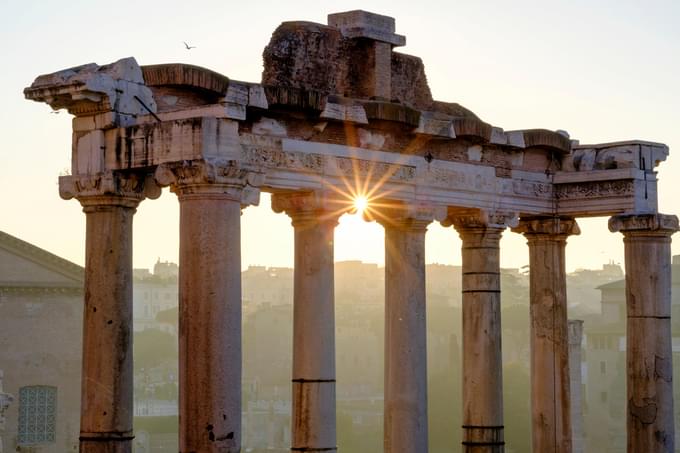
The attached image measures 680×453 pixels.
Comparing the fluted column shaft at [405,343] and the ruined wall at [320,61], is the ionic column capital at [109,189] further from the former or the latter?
the fluted column shaft at [405,343]

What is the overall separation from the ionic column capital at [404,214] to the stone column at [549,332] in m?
2.76

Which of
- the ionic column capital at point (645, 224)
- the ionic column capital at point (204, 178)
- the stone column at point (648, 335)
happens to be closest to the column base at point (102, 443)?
the ionic column capital at point (204, 178)

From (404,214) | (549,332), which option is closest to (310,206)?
(404,214)

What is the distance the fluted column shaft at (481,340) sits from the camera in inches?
745

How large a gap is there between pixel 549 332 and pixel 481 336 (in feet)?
5.30

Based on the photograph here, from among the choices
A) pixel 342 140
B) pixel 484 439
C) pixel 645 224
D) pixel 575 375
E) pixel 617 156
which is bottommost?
pixel 484 439

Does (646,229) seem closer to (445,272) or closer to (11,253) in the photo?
(11,253)

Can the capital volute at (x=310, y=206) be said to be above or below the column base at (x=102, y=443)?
above

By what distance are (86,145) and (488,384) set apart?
616cm

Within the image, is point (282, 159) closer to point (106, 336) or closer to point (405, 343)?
point (106, 336)

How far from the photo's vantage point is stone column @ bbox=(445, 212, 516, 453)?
62.0 feet

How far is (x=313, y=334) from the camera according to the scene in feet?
55.7

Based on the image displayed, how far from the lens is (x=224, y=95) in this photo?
15094 mm

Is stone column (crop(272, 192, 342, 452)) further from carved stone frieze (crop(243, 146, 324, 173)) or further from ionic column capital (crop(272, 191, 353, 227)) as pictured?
carved stone frieze (crop(243, 146, 324, 173))
